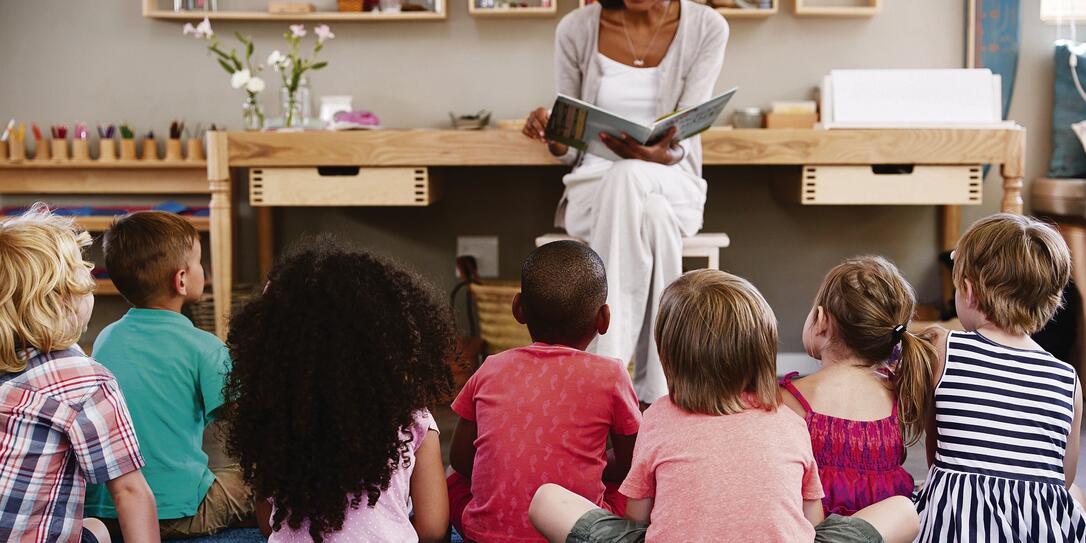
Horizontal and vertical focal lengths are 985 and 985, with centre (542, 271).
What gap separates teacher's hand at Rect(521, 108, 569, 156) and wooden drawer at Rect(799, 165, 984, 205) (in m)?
0.67

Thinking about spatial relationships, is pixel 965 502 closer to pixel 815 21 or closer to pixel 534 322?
pixel 534 322

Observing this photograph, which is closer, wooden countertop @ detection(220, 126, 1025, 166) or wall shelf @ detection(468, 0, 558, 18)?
wooden countertop @ detection(220, 126, 1025, 166)

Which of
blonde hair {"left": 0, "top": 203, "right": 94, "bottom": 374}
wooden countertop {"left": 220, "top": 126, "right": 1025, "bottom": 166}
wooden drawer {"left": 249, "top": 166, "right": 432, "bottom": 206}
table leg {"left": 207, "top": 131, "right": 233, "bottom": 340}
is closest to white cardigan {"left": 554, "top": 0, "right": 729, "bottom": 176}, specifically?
wooden countertop {"left": 220, "top": 126, "right": 1025, "bottom": 166}

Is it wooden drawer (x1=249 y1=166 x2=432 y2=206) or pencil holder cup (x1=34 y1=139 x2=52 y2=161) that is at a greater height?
pencil holder cup (x1=34 y1=139 x2=52 y2=161)

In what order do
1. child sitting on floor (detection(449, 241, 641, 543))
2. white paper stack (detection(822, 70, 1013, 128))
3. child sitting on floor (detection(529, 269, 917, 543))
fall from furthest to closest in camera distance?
1. white paper stack (detection(822, 70, 1013, 128))
2. child sitting on floor (detection(449, 241, 641, 543))
3. child sitting on floor (detection(529, 269, 917, 543))

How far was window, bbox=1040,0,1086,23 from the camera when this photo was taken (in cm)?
311

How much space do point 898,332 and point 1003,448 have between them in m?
0.21

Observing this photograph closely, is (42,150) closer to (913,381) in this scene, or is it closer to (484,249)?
(484,249)

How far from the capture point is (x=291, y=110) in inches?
118

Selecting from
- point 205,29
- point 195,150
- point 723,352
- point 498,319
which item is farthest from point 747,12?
point 723,352

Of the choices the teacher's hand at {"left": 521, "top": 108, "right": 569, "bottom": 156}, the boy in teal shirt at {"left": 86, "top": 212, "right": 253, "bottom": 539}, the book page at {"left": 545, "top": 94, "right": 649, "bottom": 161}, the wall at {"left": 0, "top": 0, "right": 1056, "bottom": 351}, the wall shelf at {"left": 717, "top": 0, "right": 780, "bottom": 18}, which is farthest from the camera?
the wall at {"left": 0, "top": 0, "right": 1056, "bottom": 351}

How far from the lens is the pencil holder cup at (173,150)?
318 cm

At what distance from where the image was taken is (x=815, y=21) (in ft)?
10.4

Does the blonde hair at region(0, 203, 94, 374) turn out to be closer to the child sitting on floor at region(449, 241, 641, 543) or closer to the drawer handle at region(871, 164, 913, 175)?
the child sitting on floor at region(449, 241, 641, 543)
